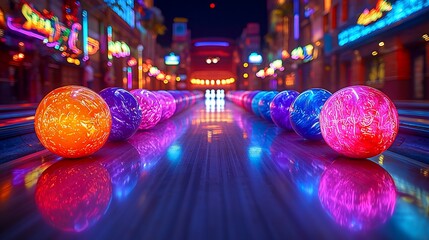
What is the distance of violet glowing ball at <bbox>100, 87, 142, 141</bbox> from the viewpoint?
519cm

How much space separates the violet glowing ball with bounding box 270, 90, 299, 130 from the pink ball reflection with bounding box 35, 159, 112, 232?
3686mm

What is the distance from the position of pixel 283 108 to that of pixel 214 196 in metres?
4.16

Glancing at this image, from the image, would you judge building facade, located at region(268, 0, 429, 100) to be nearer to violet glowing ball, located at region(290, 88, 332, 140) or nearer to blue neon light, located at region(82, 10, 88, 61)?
violet glowing ball, located at region(290, 88, 332, 140)

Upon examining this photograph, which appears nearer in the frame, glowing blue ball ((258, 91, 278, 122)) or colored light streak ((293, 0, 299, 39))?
glowing blue ball ((258, 91, 278, 122))

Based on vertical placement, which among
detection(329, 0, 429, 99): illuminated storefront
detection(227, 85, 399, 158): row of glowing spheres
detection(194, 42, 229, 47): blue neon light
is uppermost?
detection(194, 42, 229, 47): blue neon light

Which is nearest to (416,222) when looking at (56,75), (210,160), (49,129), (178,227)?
(178,227)

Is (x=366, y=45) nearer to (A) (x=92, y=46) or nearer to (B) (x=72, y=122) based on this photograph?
(A) (x=92, y=46)

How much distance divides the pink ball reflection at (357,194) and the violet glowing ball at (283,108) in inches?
111

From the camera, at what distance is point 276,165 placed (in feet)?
12.7

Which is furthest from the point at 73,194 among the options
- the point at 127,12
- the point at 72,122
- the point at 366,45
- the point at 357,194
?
the point at 127,12

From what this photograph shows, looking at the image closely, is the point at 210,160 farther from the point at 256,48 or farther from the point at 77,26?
the point at 256,48

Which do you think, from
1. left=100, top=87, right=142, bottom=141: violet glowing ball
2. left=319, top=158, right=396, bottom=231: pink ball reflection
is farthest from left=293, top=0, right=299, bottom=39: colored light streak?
left=319, top=158, right=396, bottom=231: pink ball reflection

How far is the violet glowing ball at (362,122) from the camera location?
3703 mm

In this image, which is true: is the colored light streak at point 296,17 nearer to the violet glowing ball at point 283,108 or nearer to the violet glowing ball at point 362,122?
the violet glowing ball at point 283,108
